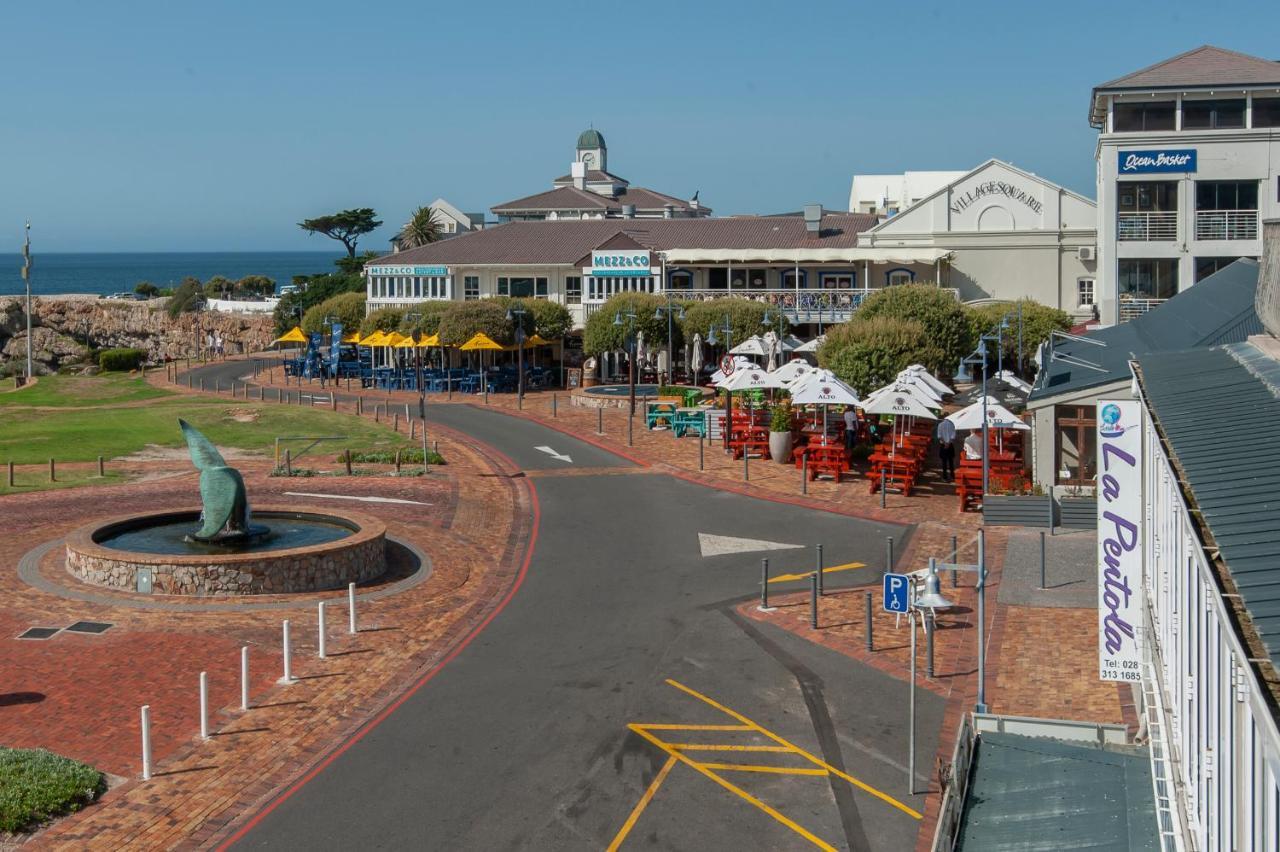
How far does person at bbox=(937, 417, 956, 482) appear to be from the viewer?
3306 centimetres

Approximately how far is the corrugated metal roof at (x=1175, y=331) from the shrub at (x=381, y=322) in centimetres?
3817

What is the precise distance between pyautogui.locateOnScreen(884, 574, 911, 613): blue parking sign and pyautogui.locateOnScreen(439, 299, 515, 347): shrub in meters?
43.1

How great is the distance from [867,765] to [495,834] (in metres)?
4.66

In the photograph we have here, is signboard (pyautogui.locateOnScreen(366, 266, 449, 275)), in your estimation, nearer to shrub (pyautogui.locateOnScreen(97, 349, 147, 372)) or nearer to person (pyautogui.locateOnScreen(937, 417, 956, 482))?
shrub (pyautogui.locateOnScreen(97, 349, 147, 372))

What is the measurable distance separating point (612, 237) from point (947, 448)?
3664 centimetres

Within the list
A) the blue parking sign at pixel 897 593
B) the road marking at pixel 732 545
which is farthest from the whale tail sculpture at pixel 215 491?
the blue parking sign at pixel 897 593

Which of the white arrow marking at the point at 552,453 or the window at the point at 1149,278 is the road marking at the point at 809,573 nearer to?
the white arrow marking at the point at 552,453

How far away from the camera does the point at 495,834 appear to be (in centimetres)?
1369

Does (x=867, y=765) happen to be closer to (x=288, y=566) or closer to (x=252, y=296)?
(x=288, y=566)

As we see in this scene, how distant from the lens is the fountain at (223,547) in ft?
73.7

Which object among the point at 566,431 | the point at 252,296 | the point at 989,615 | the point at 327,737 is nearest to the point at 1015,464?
the point at 989,615

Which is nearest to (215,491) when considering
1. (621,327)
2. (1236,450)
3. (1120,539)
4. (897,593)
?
(897,593)

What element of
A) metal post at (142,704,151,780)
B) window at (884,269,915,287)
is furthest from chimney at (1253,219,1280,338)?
window at (884,269,915,287)

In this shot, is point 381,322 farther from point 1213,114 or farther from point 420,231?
point 1213,114
